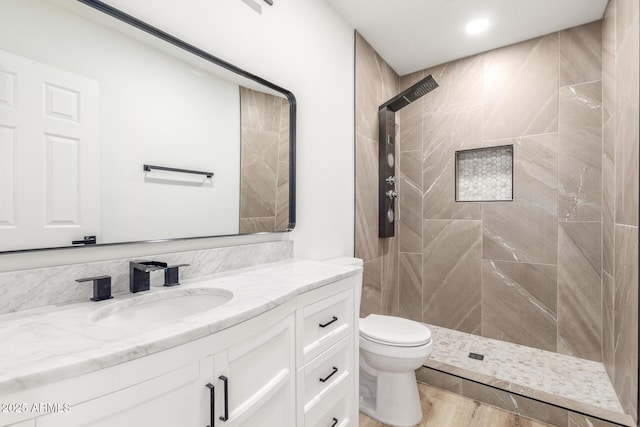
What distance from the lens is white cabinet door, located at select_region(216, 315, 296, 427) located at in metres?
0.81

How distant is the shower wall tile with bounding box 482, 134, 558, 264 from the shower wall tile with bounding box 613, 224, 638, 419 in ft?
1.87

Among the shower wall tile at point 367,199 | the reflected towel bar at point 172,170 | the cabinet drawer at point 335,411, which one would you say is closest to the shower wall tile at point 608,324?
the shower wall tile at point 367,199

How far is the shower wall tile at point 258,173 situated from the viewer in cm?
155

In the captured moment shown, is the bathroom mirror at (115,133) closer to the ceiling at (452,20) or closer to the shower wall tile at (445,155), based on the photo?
the ceiling at (452,20)

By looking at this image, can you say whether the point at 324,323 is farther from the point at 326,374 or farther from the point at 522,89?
the point at 522,89

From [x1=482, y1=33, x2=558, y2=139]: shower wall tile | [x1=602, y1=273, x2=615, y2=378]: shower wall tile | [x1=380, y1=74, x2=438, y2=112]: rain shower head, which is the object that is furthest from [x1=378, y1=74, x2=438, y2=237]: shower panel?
[x1=602, y1=273, x2=615, y2=378]: shower wall tile

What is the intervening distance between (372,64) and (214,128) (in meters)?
1.83

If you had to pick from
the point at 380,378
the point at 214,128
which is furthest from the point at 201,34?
the point at 380,378

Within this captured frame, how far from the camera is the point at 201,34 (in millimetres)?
1363

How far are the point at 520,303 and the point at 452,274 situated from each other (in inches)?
21.9

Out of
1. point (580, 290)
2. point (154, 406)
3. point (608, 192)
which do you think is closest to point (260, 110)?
point (154, 406)

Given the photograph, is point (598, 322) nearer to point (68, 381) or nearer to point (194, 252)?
point (194, 252)

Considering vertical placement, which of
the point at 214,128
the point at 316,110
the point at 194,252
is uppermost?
the point at 316,110

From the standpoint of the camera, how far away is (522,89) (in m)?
2.54
